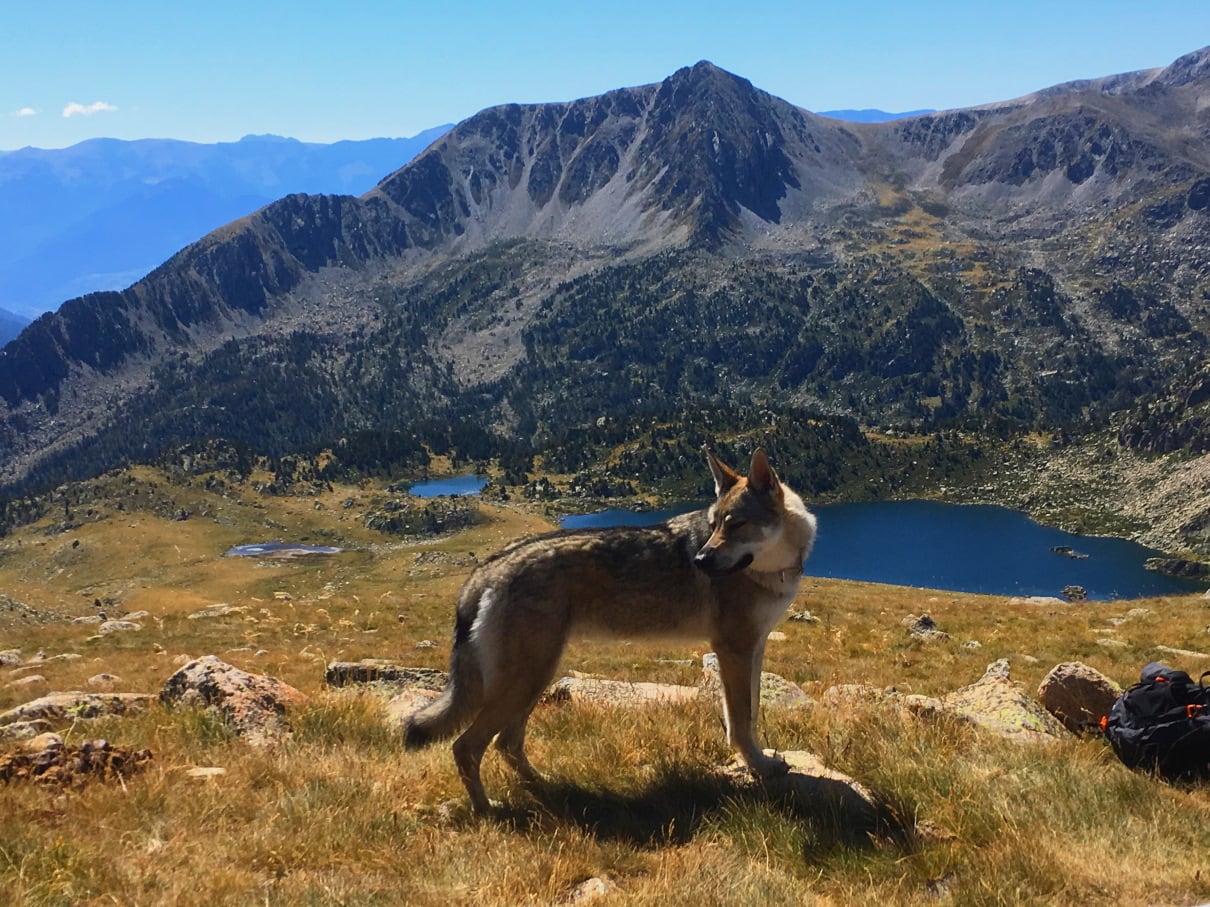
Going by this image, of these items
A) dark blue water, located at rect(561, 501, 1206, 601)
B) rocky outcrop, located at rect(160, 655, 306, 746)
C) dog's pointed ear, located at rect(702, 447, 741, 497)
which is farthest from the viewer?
dark blue water, located at rect(561, 501, 1206, 601)

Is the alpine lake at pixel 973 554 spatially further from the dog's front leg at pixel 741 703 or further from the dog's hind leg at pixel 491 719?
the dog's hind leg at pixel 491 719

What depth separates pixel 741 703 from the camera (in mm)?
7484

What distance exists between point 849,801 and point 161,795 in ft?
19.7

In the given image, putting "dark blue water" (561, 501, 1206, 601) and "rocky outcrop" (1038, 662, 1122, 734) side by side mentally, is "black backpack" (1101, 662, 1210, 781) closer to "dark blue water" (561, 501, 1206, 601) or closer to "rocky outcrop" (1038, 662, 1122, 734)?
"rocky outcrop" (1038, 662, 1122, 734)

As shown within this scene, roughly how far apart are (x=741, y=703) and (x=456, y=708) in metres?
2.85

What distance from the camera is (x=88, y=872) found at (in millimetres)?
4902

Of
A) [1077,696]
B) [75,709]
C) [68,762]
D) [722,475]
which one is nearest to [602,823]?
[722,475]

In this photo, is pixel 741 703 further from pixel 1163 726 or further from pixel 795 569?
pixel 1163 726

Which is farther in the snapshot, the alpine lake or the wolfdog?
the alpine lake

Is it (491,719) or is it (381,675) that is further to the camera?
(381,675)

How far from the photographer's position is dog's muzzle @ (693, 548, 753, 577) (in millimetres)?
7039

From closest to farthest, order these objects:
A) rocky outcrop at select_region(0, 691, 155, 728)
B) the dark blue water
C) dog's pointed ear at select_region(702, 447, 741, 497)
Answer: dog's pointed ear at select_region(702, 447, 741, 497)
rocky outcrop at select_region(0, 691, 155, 728)
the dark blue water

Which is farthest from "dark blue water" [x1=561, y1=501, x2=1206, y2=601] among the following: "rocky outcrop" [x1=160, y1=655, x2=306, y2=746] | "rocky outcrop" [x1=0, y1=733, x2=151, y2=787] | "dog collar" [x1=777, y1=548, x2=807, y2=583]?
"rocky outcrop" [x1=0, y1=733, x2=151, y2=787]

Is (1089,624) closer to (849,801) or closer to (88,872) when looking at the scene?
(849,801)
